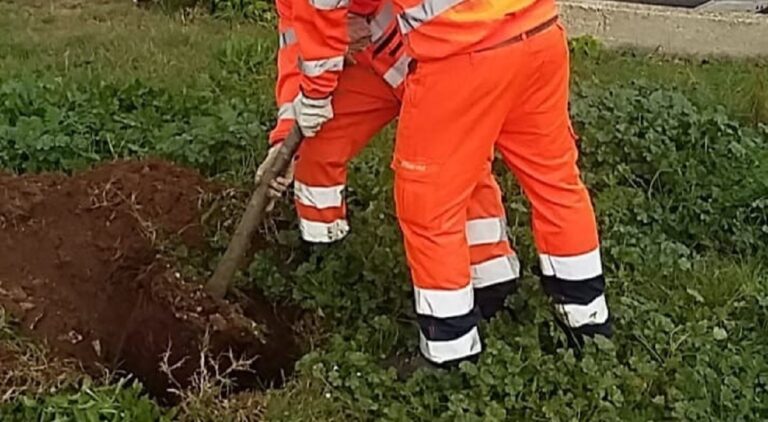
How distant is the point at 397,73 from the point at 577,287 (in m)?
0.88

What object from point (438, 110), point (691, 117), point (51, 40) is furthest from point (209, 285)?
point (51, 40)

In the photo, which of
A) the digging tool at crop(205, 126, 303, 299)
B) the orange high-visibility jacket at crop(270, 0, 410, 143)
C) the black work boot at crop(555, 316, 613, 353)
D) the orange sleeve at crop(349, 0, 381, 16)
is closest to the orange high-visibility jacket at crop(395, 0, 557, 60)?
the orange high-visibility jacket at crop(270, 0, 410, 143)

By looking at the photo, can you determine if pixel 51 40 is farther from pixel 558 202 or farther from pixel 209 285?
pixel 558 202

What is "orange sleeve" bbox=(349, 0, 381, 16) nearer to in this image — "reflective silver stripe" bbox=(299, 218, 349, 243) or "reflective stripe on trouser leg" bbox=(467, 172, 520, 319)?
"reflective stripe on trouser leg" bbox=(467, 172, 520, 319)

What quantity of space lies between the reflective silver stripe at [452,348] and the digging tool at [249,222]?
70 centimetres

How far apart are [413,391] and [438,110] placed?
2.92ft

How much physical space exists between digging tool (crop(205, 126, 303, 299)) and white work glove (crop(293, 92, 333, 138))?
0.22 ft

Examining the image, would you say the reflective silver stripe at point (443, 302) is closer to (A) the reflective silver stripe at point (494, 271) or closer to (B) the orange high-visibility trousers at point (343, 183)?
(B) the orange high-visibility trousers at point (343, 183)

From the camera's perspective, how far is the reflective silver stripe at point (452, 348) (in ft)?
13.3

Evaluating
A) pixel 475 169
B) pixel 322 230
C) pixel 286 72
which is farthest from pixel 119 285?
pixel 475 169

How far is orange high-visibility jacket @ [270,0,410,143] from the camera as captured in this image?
150 inches

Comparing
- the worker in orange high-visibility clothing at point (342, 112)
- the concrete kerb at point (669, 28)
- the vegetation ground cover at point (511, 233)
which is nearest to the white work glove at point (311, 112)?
the worker in orange high-visibility clothing at point (342, 112)

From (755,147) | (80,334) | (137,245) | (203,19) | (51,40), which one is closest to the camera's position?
(80,334)

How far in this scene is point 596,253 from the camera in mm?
4227
